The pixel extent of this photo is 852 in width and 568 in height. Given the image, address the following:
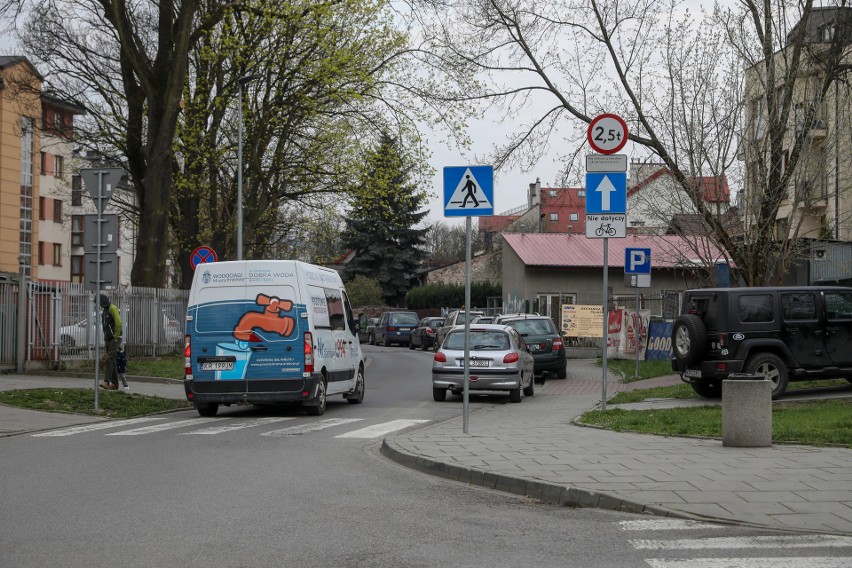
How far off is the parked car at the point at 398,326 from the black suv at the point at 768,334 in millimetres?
37872

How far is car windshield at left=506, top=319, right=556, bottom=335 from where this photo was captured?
27.4 m

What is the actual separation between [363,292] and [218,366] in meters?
57.4

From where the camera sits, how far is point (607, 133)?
14555 millimetres

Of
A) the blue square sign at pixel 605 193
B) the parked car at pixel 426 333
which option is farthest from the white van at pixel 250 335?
the parked car at pixel 426 333

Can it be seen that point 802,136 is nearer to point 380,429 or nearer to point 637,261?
point 637,261

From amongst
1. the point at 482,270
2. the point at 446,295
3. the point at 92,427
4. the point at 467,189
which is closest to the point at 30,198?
the point at 446,295

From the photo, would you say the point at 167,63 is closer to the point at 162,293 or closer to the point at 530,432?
the point at 162,293

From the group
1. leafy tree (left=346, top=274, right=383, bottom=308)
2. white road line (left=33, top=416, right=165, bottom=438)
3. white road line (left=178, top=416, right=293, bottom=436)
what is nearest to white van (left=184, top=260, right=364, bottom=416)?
white road line (left=178, top=416, right=293, bottom=436)

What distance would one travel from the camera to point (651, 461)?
9.94 metres

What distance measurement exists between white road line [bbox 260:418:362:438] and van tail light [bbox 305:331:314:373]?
34.7 inches

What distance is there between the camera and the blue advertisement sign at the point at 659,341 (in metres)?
29.6

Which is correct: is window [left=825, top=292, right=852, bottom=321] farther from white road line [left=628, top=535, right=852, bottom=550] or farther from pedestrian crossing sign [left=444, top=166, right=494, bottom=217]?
white road line [left=628, top=535, right=852, bottom=550]

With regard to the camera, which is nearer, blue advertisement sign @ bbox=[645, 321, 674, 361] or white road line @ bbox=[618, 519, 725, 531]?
white road line @ bbox=[618, 519, 725, 531]

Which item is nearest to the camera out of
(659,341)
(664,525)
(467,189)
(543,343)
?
(664,525)
